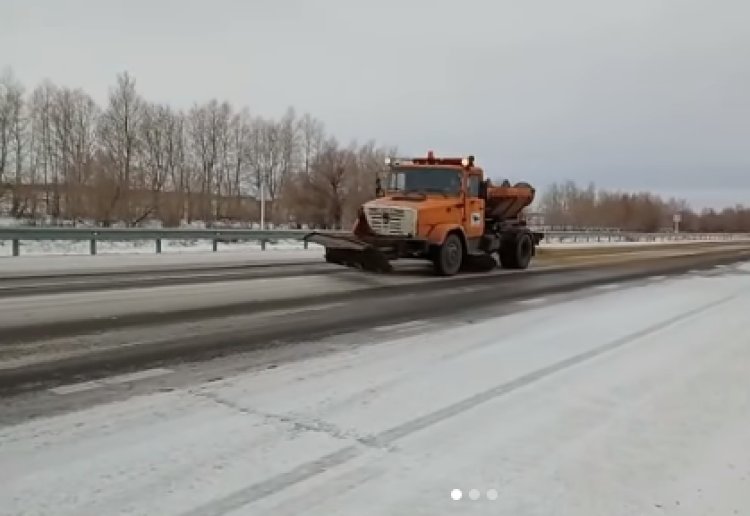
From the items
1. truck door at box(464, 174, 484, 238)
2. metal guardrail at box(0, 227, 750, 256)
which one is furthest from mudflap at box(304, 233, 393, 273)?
metal guardrail at box(0, 227, 750, 256)

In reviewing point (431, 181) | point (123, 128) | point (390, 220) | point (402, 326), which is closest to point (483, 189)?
point (431, 181)

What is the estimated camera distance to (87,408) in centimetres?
463

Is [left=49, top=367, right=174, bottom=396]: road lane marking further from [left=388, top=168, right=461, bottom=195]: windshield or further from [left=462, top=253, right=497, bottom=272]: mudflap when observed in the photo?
[left=462, top=253, right=497, bottom=272]: mudflap

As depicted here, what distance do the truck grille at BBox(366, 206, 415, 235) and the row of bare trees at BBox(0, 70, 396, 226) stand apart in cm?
3418

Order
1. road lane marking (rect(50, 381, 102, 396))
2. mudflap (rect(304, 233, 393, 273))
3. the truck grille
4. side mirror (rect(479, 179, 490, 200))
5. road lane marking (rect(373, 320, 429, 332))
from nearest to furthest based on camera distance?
road lane marking (rect(50, 381, 102, 396)) < road lane marking (rect(373, 320, 429, 332)) < the truck grille < mudflap (rect(304, 233, 393, 273)) < side mirror (rect(479, 179, 490, 200))

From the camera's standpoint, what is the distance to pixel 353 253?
15.2 metres

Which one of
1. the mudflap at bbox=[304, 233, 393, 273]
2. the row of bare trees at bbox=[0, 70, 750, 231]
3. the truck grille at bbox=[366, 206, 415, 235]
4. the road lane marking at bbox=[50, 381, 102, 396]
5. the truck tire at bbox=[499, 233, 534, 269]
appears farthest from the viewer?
the row of bare trees at bbox=[0, 70, 750, 231]

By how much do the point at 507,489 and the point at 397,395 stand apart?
1782 millimetres

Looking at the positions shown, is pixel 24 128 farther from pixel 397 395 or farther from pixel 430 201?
pixel 397 395

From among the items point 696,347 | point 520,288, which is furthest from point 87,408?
point 520,288

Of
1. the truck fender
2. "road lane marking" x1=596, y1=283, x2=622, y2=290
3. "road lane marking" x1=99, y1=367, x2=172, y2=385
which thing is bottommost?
"road lane marking" x1=99, y1=367, x2=172, y2=385

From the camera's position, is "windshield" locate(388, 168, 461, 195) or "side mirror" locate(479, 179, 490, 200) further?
"side mirror" locate(479, 179, 490, 200)

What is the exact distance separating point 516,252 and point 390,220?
4.99 m

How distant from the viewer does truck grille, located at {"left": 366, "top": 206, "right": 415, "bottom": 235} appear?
14.7 m
